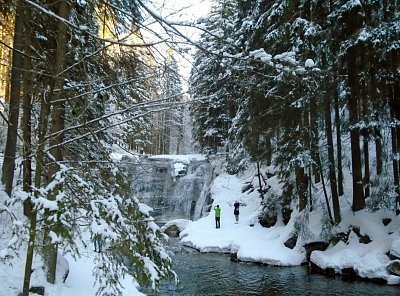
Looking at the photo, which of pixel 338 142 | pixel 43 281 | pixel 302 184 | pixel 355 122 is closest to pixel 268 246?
pixel 302 184

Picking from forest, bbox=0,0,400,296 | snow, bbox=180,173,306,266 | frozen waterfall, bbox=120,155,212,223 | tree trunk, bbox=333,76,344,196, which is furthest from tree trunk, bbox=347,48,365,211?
frozen waterfall, bbox=120,155,212,223

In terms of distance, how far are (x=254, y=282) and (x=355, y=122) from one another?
227 inches

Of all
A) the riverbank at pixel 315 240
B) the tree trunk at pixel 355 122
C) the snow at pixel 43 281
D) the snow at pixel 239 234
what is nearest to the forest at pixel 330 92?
the tree trunk at pixel 355 122

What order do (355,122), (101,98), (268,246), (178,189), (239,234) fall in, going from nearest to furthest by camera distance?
(101,98), (355,122), (268,246), (239,234), (178,189)

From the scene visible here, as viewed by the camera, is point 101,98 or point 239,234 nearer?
point 101,98

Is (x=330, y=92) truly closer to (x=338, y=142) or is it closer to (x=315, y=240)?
(x=338, y=142)

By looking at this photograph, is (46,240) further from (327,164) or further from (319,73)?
(327,164)

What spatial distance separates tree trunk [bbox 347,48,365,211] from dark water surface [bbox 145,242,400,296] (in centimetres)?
306

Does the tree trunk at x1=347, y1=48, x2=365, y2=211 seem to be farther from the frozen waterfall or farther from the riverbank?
the frozen waterfall

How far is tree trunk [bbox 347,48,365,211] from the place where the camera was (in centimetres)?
1216

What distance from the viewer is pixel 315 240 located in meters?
14.0

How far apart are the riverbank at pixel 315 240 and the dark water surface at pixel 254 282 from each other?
0.57 metres

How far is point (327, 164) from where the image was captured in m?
13.9

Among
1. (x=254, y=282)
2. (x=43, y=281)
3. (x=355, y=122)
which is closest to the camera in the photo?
(x=43, y=281)
